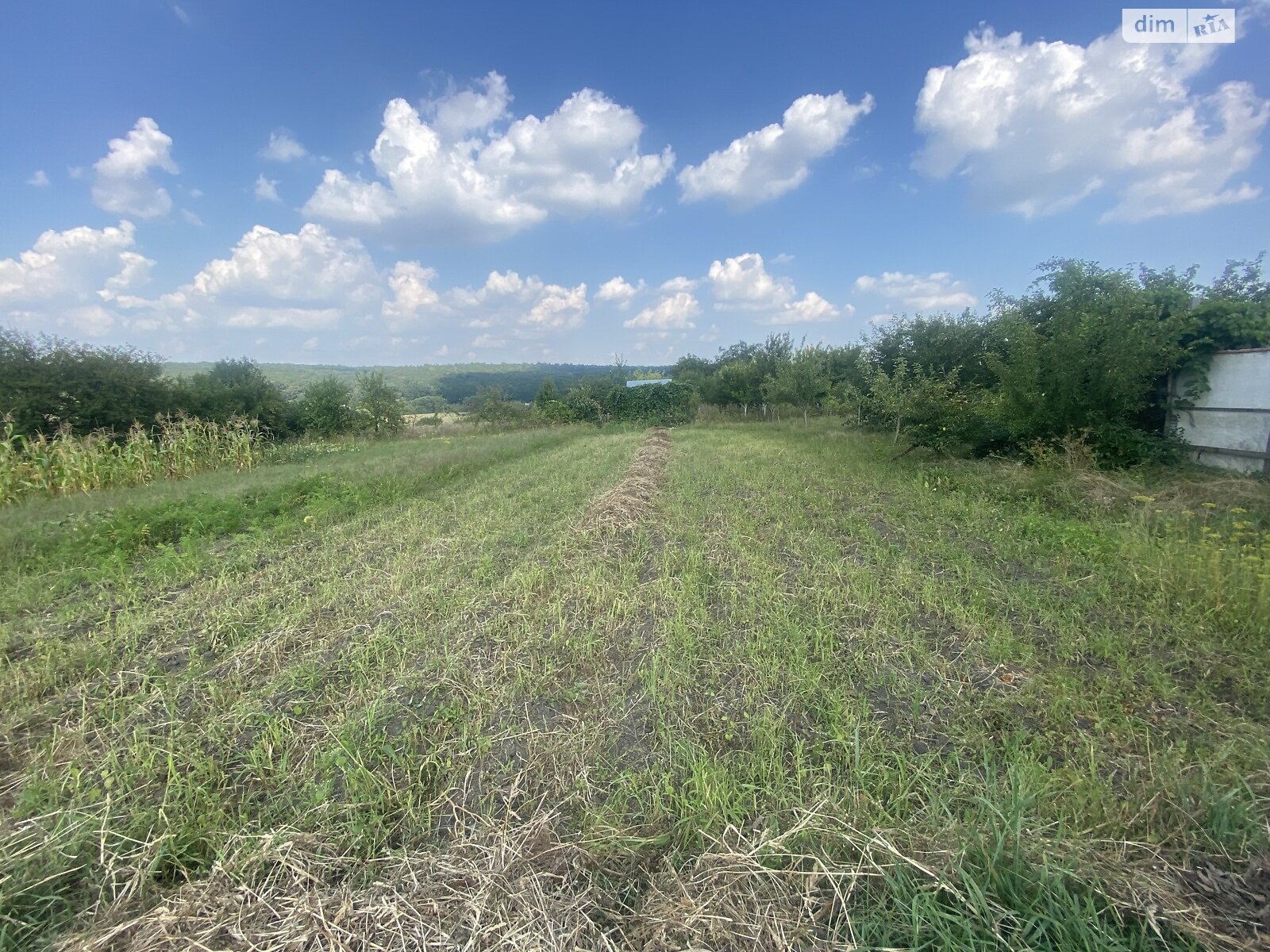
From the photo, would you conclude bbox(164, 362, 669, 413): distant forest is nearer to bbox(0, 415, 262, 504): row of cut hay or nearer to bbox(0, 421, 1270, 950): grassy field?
bbox(0, 415, 262, 504): row of cut hay

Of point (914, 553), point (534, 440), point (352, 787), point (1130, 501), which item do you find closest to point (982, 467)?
point (1130, 501)

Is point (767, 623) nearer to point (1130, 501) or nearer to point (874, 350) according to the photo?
point (1130, 501)

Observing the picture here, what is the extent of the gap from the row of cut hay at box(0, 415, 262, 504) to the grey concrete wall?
63.4ft

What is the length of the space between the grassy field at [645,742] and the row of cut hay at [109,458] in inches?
177

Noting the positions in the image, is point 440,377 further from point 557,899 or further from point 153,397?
point 557,899

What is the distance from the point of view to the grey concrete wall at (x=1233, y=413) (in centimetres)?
715

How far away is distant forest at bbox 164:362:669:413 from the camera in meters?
24.8

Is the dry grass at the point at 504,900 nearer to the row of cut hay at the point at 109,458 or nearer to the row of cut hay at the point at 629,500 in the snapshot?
the row of cut hay at the point at 629,500

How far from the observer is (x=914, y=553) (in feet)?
17.1

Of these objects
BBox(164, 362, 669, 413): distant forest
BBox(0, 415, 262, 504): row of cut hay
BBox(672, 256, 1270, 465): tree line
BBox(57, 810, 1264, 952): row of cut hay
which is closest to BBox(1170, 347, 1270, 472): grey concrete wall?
BBox(672, 256, 1270, 465): tree line

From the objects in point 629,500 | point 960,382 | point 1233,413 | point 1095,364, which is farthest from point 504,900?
point 960,382

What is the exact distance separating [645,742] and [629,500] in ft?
16.9

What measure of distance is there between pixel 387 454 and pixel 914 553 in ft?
44.2

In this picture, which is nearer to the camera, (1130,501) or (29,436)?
(1130,501)
